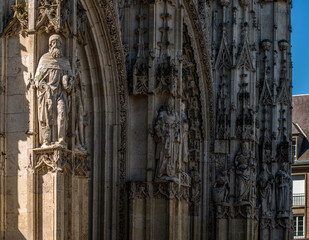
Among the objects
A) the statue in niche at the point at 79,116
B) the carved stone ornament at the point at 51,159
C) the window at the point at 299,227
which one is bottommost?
the window at the point at 299,227

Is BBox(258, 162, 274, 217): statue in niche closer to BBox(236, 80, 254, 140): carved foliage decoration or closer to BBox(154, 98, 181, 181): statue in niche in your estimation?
BBox(236, 80, 254, 140): carved foliage decoration

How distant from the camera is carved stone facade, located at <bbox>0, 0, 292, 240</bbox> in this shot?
20422 mm

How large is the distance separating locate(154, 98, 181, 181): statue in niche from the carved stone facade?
4cm

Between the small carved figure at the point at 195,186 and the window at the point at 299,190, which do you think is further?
the window at the point at 299,190

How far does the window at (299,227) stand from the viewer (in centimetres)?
6203

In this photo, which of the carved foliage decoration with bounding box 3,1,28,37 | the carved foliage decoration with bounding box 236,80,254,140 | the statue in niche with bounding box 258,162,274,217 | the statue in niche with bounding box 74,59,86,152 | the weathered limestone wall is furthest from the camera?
the statue in niche with bounding box 258,162,274,217

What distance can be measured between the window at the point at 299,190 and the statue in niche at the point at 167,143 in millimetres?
37227

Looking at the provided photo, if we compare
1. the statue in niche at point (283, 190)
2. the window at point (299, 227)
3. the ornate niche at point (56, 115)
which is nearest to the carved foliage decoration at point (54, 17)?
the ornate niche at point (56, 115)

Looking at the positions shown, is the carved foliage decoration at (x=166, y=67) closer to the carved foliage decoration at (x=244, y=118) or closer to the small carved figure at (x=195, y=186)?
the small carved figure at (x=195, y=186)

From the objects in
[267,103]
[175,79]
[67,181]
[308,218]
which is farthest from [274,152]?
[308,218]

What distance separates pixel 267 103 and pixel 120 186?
1395 cm

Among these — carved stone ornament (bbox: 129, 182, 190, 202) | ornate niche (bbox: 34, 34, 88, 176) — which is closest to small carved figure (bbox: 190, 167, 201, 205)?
carved stone ornament (bbox: 129, 182, 190, 202)

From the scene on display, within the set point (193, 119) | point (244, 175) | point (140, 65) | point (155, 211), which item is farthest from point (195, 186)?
point (140, 65)

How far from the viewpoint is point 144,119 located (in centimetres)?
2666
